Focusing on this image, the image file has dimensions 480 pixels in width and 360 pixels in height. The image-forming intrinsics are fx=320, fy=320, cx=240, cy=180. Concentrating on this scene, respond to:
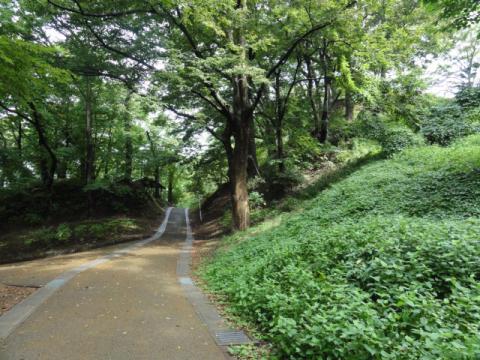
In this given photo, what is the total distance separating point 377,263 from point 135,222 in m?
16.5

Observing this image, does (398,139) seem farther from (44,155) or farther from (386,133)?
(44,155)

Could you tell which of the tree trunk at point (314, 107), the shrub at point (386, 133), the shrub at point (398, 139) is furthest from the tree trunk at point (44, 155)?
the shrub at point (398, 139)

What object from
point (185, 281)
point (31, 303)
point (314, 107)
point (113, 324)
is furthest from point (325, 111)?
point (31, 303)

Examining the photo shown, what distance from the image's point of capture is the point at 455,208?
6.98 m

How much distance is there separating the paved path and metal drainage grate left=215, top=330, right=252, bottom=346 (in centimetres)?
12

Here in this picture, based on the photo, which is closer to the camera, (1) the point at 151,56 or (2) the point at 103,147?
(1) the point at 151,56

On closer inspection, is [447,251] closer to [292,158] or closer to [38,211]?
[292,158]

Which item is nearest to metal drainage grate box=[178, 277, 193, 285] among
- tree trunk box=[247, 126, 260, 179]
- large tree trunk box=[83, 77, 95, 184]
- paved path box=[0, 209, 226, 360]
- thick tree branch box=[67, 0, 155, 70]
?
paved path box=[0, 209, 226, 360]

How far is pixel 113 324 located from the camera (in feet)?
15.2

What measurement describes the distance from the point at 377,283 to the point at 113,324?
12.1ft

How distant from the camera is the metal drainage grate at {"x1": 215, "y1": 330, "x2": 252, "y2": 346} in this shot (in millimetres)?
4000

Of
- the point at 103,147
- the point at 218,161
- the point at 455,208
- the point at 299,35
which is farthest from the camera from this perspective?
the point at 103,147

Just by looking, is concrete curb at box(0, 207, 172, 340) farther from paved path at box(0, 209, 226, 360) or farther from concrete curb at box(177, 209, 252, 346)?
concrete curb at box(177, 209, 252, 346)

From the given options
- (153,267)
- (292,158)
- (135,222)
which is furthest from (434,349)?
(135,222)
